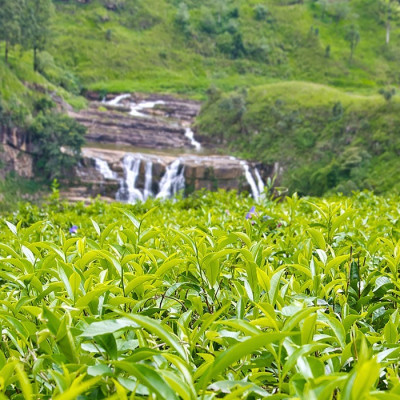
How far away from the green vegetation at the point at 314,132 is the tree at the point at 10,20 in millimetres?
12927

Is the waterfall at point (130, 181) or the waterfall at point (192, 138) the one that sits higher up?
the waterfall at point (192, 138)

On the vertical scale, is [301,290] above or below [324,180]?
above

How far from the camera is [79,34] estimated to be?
42250 millimetres

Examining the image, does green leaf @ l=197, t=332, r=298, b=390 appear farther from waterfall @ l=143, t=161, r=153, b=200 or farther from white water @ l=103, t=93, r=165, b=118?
white water @ l=103, t=93, r=165, b=118

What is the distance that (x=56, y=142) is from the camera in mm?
22688

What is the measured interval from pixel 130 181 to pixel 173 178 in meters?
2.07

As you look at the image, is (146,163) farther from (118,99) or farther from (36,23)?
(118,99)

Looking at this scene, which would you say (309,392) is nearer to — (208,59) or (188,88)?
(188,88)

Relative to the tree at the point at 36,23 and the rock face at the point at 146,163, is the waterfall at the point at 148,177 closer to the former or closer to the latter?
the rock face at the point at 146,163

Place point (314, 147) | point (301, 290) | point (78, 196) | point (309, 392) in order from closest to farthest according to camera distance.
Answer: point (309, 392) < point (301, 290) < point (78, 196) < point (314, 147)

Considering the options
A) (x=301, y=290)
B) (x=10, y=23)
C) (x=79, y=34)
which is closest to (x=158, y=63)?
(x=79, y=34)

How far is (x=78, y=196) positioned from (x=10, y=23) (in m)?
13.0

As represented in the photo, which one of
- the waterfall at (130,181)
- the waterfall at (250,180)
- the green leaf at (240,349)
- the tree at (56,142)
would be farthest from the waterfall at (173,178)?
the green leaf at (240,349)

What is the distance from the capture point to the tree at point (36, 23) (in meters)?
27.4
